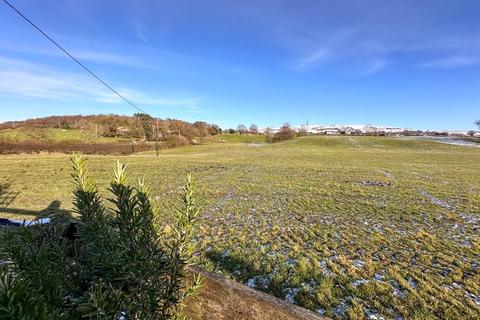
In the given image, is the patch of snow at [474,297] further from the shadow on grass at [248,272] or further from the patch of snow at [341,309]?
the shadow on grass at [248,272]

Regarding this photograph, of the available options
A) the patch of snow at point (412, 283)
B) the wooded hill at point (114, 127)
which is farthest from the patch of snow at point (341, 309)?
the wooded hill at point (114, 127)

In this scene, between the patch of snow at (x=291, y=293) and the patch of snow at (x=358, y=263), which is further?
the patch of snow at (x=358, y=263)

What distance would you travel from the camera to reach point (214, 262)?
5781mm

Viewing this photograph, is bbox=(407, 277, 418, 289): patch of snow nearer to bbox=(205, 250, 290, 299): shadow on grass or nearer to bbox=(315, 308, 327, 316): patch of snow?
bbox=(315, 308, 327, 316): patch of snow

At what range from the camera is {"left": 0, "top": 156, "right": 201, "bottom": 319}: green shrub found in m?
0.94

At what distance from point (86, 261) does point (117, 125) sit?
290 ft

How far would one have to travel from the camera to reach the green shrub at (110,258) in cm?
94

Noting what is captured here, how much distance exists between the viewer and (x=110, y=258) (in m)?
1.10

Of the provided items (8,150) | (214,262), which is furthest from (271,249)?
(8,150)

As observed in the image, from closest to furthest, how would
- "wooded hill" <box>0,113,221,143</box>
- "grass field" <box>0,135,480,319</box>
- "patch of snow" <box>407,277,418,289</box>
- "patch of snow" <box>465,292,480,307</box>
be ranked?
"patch of snow" <box>465,292,480,307</box>
"grass field" <box>0,135,480,319</box>
"patch of snow" <box>407,277,418,289</box>
"wooded hill" <box>0,113,221,143</box>

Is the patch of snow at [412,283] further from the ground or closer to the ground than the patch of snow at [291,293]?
further from the ground

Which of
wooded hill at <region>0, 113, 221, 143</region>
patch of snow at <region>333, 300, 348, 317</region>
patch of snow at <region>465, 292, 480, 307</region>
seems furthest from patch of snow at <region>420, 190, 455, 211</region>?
wooded hill at <region>0, 113, 221, 143</region>

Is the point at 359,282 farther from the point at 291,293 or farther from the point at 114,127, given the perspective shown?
the point at 114,127

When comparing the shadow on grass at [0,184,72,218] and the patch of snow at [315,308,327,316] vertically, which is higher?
the shadow on grass at [0,184,72,218]
